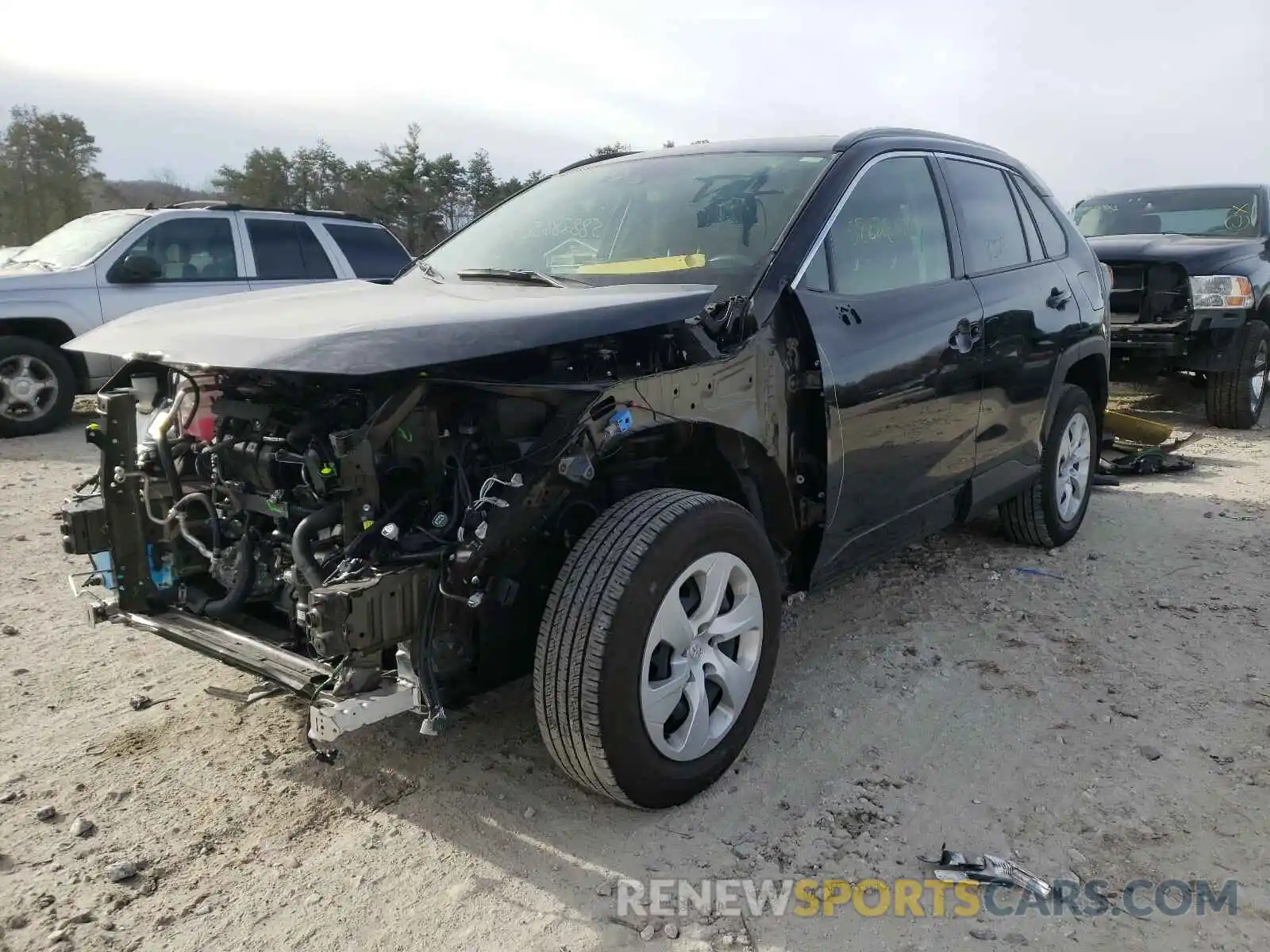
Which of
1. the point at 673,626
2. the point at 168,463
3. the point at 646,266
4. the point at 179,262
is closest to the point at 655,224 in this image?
the point at 646,266

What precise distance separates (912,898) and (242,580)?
206 cm

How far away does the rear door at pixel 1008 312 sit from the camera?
4020mm

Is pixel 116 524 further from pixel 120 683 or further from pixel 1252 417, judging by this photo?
pixel 1252 417

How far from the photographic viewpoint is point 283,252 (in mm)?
8750

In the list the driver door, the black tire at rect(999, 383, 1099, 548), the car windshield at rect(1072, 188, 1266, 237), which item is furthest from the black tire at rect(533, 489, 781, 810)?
the car windshield at rect(1072, 188, 1266, 237)

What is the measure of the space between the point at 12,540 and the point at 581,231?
3.69 meters

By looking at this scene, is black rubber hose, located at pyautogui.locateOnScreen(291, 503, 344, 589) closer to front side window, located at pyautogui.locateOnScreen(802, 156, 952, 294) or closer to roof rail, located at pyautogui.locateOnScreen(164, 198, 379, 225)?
front side window, located at pyautogui.locateOnScreen(802, 156, 952, 294)

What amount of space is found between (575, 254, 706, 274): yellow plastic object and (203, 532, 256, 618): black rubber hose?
1423 mm

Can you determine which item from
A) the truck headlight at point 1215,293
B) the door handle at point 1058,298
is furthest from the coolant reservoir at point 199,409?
the truck headlight at point 1215,293

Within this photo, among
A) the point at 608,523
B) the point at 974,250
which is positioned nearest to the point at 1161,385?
the point at 974,250

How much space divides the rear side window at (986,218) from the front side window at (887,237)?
0.20 metres

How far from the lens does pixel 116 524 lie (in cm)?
303

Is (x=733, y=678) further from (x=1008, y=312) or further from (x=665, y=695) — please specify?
(x=1008, y=312)

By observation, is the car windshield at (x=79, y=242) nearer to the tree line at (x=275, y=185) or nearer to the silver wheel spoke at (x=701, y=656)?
the silver wheel spoke at (x=701, y=656)
